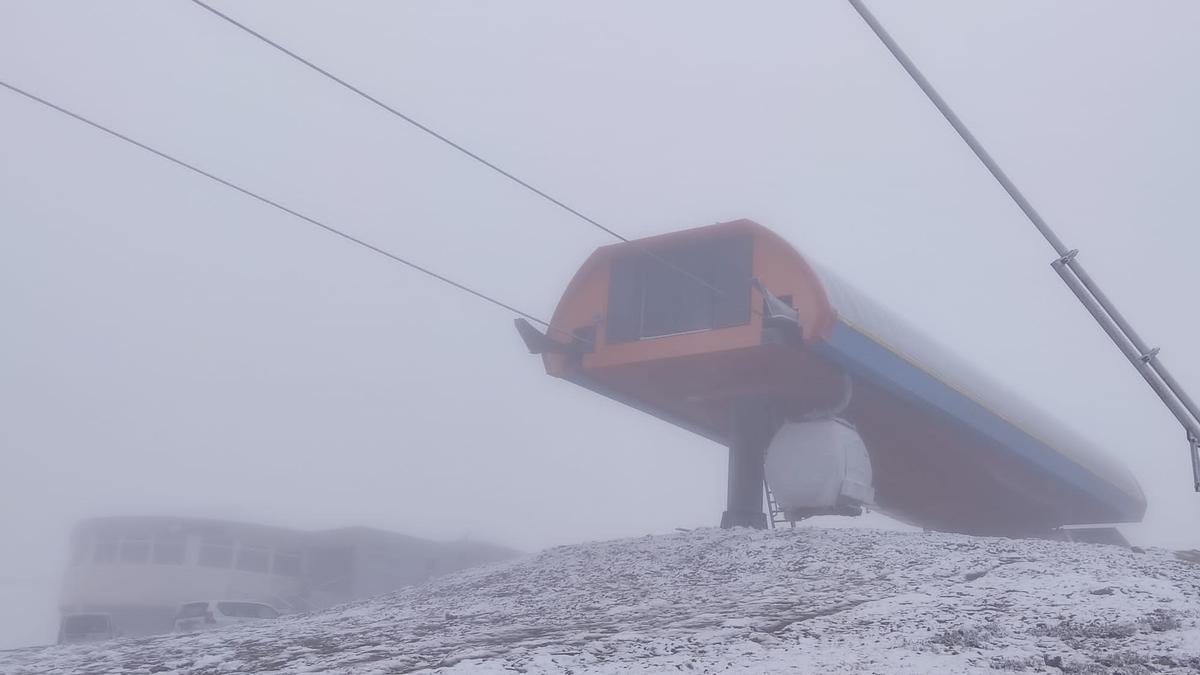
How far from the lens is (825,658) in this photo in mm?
7301

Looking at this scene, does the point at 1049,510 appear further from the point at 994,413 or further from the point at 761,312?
the point at 761,312

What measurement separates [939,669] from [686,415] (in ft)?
48.0

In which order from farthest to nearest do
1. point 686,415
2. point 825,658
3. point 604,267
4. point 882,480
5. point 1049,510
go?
1. point 1049,510
2. point 882,480
3. point 686,415
4. point 604,267
5. point 825,658

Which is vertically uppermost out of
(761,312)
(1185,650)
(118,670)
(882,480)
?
(761,312)

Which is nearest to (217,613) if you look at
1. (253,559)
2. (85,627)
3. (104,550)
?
(85,627)

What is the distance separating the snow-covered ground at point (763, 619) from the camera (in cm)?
734

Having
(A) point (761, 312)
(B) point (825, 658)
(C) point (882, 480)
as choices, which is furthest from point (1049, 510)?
(B) point (825, 658)

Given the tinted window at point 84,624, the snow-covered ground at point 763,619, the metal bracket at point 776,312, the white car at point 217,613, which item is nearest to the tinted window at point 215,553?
the white car at point 217,613

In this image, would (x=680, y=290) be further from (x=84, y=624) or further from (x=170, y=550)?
(x=170, y=550)

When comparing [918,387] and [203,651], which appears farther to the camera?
[918,387]

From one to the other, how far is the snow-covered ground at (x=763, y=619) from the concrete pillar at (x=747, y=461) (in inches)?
166

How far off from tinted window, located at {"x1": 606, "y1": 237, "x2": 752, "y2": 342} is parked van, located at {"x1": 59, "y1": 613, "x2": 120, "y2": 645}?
12.4 m

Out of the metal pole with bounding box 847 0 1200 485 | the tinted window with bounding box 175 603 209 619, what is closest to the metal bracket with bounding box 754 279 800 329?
the metal pole with bounding box 847 0 1200 485

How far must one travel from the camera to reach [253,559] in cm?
3819
